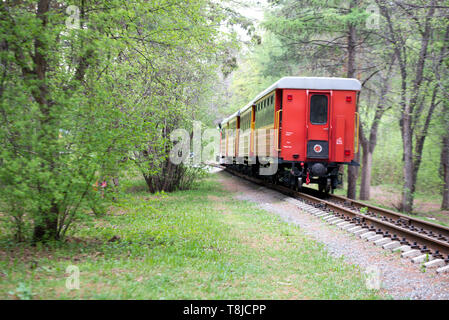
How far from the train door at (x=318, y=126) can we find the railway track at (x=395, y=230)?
148 cm

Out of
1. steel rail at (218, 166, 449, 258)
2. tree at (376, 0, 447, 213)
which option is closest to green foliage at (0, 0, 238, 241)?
steel rail at (218, 166, 449, 258)

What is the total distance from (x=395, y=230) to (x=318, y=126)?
5.57 m

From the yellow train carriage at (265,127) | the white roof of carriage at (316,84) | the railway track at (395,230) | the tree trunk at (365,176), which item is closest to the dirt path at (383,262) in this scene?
the railway track at (395,230)

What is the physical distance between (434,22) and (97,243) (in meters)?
13.0

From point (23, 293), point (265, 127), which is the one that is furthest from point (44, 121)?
point (265, 127)

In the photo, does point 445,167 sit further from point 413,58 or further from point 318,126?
point 318,126

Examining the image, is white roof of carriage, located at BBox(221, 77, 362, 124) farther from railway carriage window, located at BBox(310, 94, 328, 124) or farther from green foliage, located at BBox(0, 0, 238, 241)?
green foliage, located at BBox(0, 0, 238, 241)

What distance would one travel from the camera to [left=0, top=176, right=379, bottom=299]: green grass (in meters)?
4.69

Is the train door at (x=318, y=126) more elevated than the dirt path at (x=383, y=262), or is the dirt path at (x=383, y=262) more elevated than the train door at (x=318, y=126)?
the train door at (x=318, y=126)

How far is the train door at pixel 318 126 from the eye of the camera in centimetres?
1270

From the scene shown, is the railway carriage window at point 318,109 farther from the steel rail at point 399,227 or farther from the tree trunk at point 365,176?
the tree trunk at point 365,176

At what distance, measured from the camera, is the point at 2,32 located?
5543 millimetres

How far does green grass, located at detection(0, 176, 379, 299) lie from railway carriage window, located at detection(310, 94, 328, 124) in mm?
4812

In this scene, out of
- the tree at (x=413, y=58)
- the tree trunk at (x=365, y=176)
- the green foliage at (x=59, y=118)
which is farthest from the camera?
the tree trunk at (x=365, y=176)
